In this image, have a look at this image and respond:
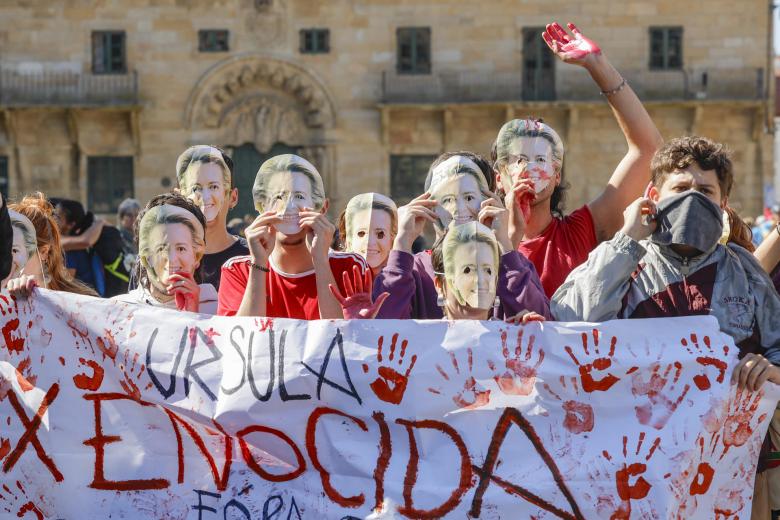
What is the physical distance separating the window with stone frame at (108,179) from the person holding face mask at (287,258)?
22.4 metres

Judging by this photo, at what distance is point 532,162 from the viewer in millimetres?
5805

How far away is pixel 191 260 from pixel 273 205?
0.40 metres

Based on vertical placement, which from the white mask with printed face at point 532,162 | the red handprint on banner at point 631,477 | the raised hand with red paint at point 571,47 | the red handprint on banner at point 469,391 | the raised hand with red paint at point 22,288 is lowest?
the red handprint on banner at point 631,477

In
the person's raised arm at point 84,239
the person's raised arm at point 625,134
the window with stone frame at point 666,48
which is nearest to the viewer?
the person's raised arm at point 625,134

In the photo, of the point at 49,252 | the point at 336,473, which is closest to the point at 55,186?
the point at 49,252

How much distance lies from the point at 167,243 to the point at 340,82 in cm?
2200

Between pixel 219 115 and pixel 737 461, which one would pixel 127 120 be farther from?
pixel 737 461

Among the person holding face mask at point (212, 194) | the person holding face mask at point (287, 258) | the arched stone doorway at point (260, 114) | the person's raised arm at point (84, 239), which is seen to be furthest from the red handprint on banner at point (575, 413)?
the arched stone doorway at point (260, 114)

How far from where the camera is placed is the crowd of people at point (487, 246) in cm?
485

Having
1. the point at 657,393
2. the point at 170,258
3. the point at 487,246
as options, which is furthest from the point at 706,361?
the point at 170,258

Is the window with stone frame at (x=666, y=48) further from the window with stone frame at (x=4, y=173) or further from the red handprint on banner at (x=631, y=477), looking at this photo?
the red handprint on banner at (x=631, y=477)

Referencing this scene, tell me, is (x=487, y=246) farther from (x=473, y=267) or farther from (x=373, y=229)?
(x=373, y=229)

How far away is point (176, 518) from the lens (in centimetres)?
477

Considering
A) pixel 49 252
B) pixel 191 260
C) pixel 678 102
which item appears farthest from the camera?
pixel 678 102
